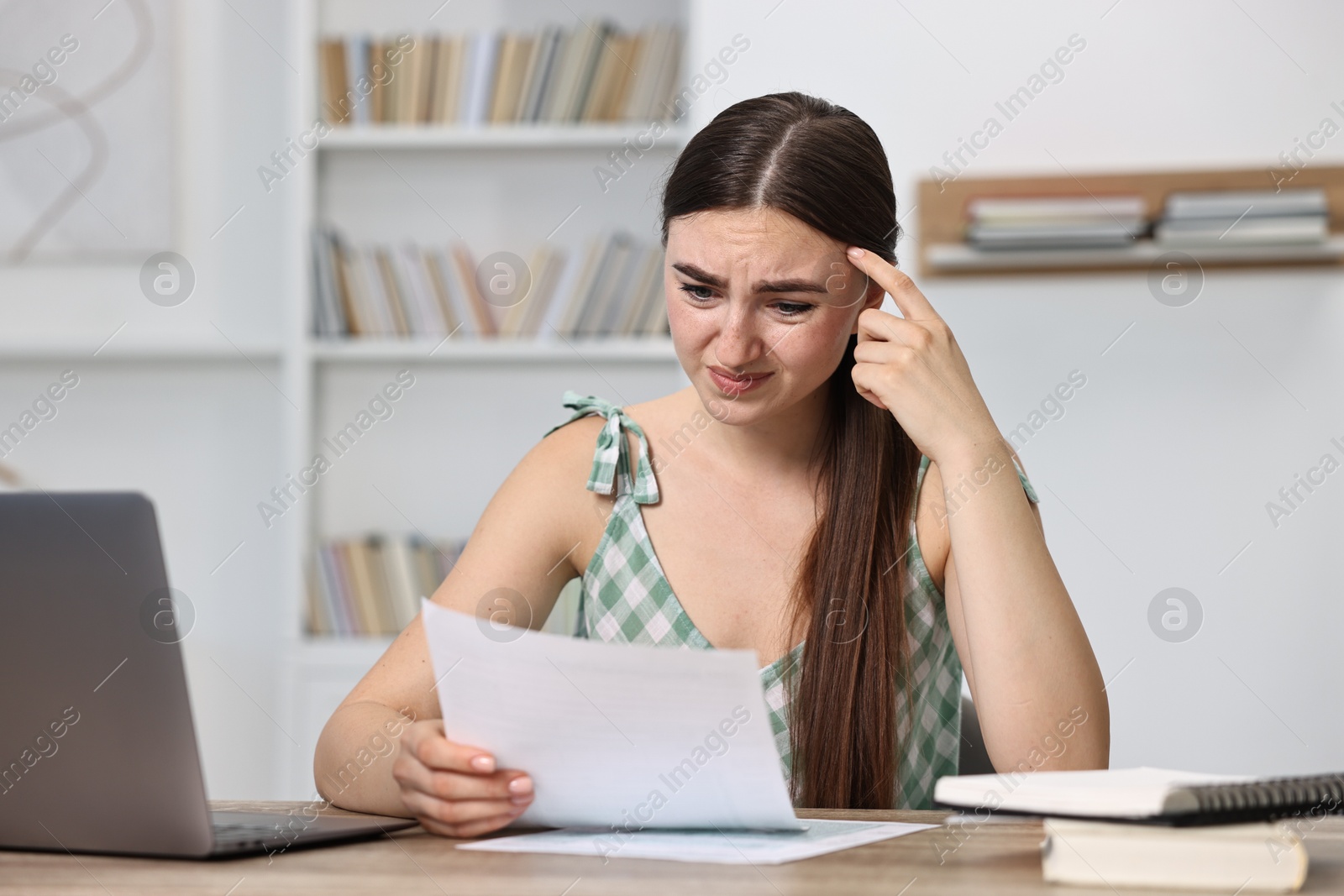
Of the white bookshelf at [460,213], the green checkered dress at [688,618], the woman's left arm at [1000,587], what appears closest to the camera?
the woman's left arm at [1000,587]

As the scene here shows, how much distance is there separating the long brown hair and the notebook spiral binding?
1.80 ft

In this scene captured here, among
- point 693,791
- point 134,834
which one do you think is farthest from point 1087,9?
point 134,834

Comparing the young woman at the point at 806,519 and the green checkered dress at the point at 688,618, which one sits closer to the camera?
the young woman at the point at 806,519

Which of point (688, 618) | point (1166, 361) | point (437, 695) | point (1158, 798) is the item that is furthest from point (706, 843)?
point (1166, 361)

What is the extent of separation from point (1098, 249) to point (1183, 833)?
205 centimetres

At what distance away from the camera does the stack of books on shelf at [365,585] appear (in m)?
2.87

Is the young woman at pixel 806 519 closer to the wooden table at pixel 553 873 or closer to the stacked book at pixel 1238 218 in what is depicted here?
the wooden table at pixel 553 873

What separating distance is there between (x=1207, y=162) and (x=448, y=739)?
7.70ft

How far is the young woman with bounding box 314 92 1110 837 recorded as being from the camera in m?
1.17

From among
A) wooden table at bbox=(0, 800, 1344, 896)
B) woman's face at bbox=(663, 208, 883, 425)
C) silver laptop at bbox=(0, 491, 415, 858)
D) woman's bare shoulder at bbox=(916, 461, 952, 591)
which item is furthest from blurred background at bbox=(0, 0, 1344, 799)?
silver laptop at bbox=(0, 491, 415, 858)

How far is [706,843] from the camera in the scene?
876mm

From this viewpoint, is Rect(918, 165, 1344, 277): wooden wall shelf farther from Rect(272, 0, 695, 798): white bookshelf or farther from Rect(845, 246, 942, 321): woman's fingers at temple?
Rect(845, 246, 942, 321): woman's fingers at temple

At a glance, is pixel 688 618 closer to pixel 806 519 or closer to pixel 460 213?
pixel 806 519

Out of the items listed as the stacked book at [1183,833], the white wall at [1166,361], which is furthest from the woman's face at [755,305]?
the white wall at [1166,361]
